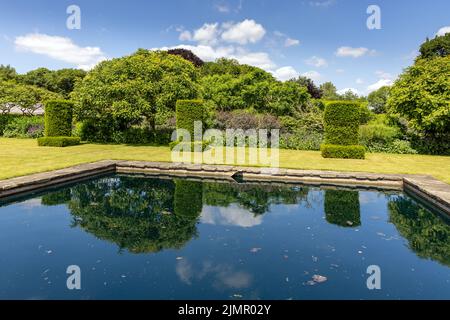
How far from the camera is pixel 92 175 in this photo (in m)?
13.0

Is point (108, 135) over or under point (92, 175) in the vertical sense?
over

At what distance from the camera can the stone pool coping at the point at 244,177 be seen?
32.7 ft

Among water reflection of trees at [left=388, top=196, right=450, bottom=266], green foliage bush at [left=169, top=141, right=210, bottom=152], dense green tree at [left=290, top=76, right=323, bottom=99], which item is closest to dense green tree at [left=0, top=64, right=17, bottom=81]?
dense green tree at [left=290, top=76, right=323, bottom=99]

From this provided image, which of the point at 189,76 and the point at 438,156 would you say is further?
the point at 189,76

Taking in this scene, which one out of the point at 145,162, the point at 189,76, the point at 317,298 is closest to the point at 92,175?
the point at 145,162

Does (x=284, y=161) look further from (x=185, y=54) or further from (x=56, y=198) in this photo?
(x=185, y=54)

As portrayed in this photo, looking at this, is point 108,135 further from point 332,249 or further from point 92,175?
point 332,249

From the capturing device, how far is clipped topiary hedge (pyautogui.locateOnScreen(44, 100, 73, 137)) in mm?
20906

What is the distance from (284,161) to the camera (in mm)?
15781

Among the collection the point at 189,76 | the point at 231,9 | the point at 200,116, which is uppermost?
the point at 231,9

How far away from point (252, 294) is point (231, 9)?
91.5 ft

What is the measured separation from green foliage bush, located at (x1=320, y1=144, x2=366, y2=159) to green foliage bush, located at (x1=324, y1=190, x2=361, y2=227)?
6164 mm

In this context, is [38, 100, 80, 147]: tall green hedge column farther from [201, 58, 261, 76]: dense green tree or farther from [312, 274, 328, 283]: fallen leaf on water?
[201, 58, 261, 76]: dense green tree

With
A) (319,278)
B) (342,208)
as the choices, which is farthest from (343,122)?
(319,278)
